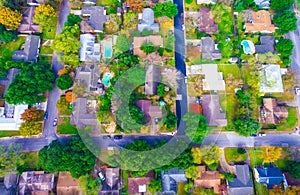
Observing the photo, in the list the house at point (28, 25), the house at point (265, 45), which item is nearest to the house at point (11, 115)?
the house at point (28, 25)

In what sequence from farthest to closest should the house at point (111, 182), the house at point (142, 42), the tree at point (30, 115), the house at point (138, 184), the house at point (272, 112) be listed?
the house at point (142, 42) → the house at point (272, 112) → the tree at point (30, 115) → the house at point (138, 184) → the house at point (111, 182)

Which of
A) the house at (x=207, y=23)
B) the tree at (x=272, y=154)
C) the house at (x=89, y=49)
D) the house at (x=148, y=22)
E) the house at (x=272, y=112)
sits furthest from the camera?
the house at (x=207, y=23)

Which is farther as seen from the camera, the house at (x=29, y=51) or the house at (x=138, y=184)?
the house at (x=29, y=51)

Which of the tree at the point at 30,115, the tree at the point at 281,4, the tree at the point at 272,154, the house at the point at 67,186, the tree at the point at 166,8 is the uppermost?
the tree at the point at 281,4

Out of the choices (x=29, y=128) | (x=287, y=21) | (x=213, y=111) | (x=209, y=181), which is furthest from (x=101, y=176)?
(x=287, y=21)

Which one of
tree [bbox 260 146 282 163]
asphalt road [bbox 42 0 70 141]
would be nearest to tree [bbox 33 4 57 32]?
asphalt road [bbox 42 0 70 141]

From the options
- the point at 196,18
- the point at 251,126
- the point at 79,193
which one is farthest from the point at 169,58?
the point at 79,193

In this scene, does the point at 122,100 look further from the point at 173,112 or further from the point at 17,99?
the point at 17,99

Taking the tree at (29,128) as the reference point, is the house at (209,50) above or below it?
above

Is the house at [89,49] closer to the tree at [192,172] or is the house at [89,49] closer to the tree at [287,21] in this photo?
the tree at [192,172]
